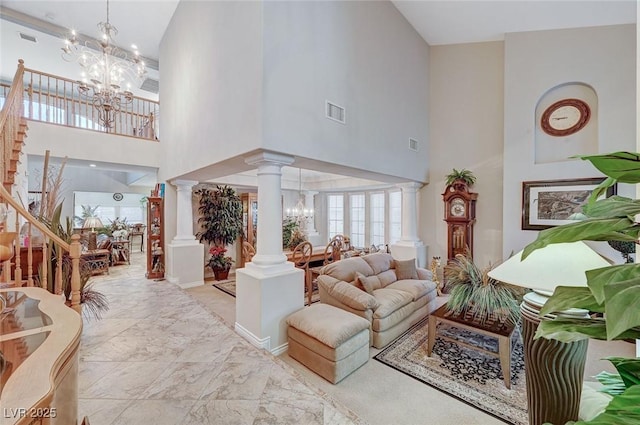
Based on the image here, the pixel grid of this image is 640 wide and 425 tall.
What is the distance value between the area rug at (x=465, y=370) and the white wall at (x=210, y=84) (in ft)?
9.21

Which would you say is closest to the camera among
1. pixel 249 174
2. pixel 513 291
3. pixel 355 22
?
pixel 513 291

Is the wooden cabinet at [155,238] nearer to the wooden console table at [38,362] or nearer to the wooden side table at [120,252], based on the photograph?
the wooden side table at [120,252]

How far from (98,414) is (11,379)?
1.50 meters

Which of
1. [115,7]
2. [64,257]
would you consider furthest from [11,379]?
[115,7]

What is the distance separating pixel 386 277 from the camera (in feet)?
13.5

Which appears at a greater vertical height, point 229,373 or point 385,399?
point 229,373

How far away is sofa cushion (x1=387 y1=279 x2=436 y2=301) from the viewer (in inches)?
146

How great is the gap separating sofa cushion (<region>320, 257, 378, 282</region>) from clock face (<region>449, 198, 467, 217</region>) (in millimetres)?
2294

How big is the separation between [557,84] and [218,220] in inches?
265

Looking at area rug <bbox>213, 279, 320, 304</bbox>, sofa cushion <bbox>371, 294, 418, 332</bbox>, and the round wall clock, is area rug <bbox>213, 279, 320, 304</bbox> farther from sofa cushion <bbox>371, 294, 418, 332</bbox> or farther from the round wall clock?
the round wall clock

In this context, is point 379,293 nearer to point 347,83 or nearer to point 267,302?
point 267,302

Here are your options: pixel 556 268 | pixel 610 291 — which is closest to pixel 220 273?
pixel 556 268

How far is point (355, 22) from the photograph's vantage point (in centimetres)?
376

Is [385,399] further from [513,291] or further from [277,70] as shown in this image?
[277,70]
